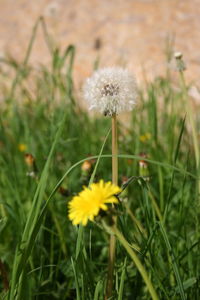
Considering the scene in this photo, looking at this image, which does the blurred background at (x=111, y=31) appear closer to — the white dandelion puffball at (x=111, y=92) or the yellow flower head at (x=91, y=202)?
the white dandelion puffball at (x=111, y=92)

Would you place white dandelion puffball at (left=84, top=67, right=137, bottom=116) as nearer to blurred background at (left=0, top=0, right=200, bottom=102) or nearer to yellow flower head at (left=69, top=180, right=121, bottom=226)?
yellow flower head at (left=69, top=180, right=121, bottom=226)

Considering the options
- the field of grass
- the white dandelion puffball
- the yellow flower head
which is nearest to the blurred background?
the field of grass

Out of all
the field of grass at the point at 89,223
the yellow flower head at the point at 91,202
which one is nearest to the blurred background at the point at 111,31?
the field of grass at the point at 89,223

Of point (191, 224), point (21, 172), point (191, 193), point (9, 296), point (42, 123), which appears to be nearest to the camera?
point (9, 296)

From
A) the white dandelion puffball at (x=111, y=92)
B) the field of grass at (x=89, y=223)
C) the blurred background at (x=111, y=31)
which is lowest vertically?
the field of grass at (x=89, y=223)

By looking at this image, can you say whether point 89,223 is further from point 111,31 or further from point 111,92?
point 111,31

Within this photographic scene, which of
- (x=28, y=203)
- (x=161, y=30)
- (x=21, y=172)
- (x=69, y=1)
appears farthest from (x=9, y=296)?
(x=69, y=1)

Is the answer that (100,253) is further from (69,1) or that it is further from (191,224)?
(69,1)
